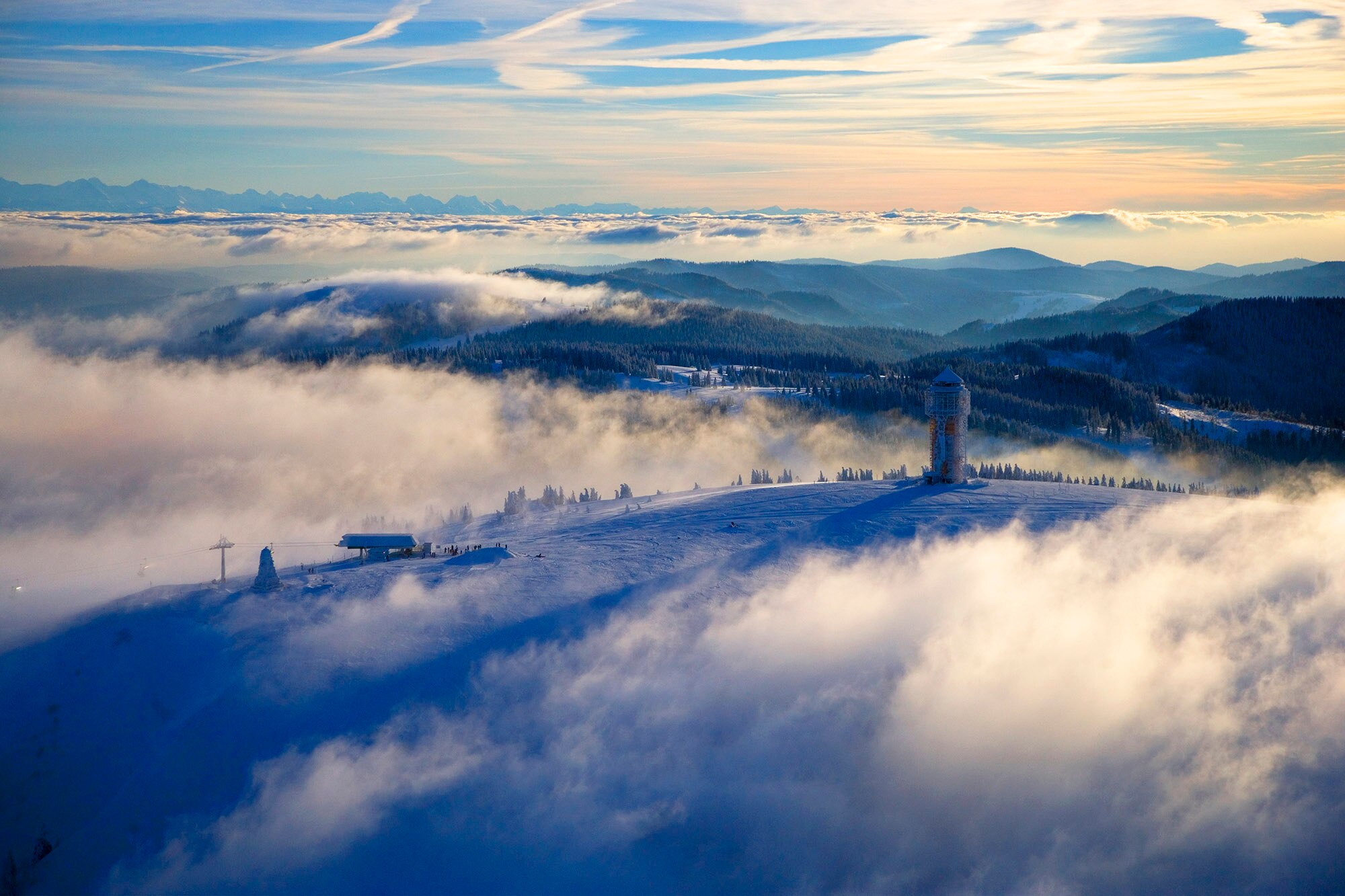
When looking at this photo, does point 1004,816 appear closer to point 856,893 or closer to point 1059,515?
point 856,893

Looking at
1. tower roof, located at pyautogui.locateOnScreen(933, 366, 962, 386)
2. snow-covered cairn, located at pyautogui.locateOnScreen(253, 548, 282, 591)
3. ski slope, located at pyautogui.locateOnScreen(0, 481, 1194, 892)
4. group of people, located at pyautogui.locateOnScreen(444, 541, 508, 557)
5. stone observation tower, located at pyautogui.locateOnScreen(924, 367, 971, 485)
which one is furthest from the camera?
tower roof, located at pyautogui.locateOnScreen(933, 366, 962, 386)

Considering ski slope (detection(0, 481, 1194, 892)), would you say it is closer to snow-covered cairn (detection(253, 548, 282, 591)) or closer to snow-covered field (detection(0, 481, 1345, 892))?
snow-covered field (detection(0, 481, 1345, 892))

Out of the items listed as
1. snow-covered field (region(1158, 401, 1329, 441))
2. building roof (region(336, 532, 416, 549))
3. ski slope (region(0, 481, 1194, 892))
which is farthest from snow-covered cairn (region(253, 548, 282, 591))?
snow-covered field (region(1158, 401, 1329, 441))

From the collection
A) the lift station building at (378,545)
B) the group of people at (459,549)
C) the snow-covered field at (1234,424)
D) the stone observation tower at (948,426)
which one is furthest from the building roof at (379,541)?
the snow-covered field at (1234,424)

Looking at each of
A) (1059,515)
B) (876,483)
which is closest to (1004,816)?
(1059,515)

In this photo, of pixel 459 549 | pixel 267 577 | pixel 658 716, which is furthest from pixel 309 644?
pixel 658 716
